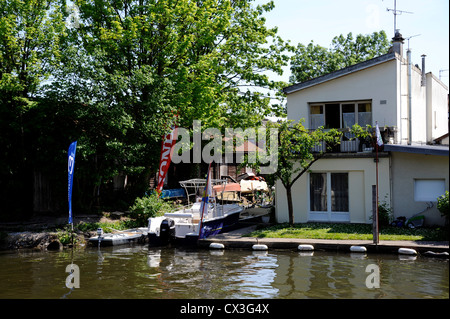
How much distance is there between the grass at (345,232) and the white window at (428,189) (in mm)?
1504

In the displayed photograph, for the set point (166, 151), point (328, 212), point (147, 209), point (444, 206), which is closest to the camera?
point (444, 206)

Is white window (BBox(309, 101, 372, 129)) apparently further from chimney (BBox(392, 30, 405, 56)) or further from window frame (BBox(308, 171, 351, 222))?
chimney (BBox(392, 30, 405, 56))

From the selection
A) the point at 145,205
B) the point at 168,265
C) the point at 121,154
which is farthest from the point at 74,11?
the point at 168,265

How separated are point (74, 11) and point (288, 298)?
64.6ft

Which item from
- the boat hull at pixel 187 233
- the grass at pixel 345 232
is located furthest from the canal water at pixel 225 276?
the grass at pixel 345 232

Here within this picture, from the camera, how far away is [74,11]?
76.5 feet

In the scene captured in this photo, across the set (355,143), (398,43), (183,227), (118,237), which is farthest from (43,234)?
(398,43)

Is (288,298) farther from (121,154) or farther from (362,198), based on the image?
(121,154)

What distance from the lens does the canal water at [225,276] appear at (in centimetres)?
1062

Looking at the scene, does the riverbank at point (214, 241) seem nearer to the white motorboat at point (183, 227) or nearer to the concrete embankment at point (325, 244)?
the concrete embankment at point (325, 244)

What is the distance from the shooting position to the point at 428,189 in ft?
58.2

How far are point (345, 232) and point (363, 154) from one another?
371cm

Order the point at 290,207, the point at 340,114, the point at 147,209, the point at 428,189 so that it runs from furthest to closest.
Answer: the point at 147,209
the point at 340,114
the point at 290,207
the point at 428,189

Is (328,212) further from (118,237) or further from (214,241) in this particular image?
(118,237)
